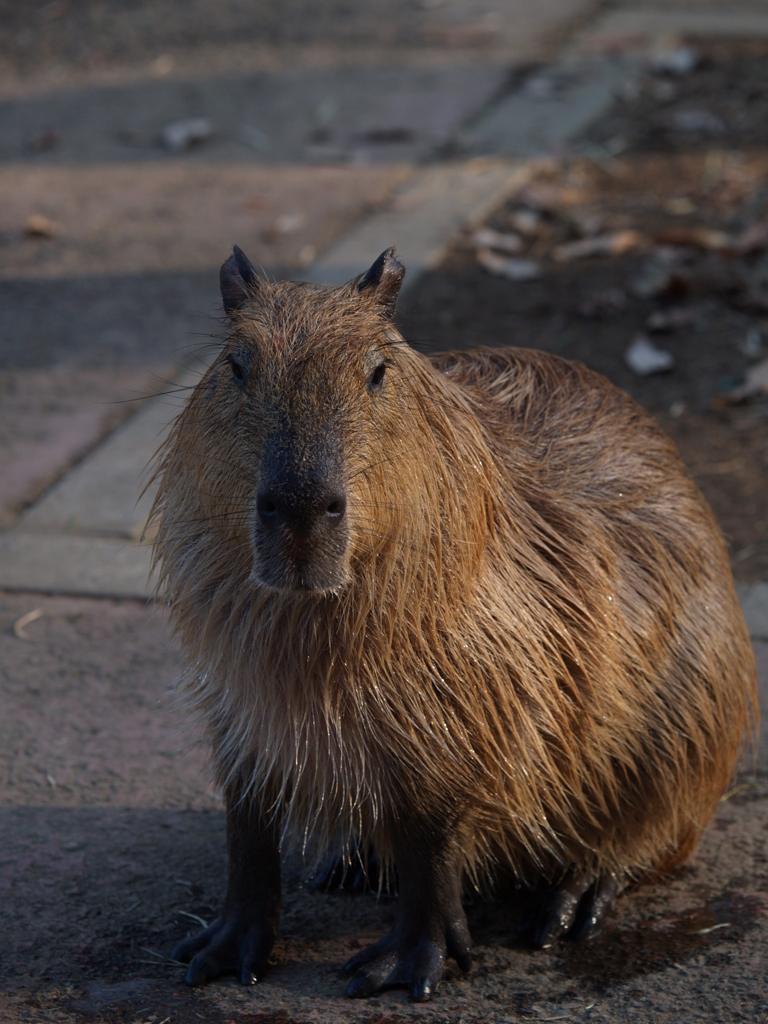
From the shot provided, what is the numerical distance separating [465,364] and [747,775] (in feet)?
3.80

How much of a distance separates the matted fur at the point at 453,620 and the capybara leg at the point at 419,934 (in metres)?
0.07

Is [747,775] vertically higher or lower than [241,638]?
lower

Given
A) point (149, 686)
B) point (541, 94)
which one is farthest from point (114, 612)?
point (541, 94)

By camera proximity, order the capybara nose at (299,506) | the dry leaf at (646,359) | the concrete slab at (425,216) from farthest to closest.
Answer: the concrete slab at (425,216), the dry leaf at (646,359), the capybara nose at (299,506)

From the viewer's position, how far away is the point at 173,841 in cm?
270

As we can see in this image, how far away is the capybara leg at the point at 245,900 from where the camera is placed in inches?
92.2

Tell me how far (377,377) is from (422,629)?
0.44m

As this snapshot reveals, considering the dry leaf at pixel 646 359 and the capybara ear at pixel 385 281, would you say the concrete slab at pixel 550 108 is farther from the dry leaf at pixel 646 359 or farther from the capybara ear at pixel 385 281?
the capybara ear at pixel 385 281

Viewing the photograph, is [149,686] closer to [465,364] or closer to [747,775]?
[465,364]

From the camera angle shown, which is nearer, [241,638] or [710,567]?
[241,638]

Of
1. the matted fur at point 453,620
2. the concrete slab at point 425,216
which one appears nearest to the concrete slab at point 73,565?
the matted fur at point 453,620

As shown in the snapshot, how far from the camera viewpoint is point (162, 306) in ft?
17.4

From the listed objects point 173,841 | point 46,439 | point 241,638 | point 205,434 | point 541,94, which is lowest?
point 173,841

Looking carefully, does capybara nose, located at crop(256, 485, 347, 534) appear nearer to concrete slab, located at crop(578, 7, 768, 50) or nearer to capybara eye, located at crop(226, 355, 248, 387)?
capybara eye, located at crop(226, 355, 248, 387)
